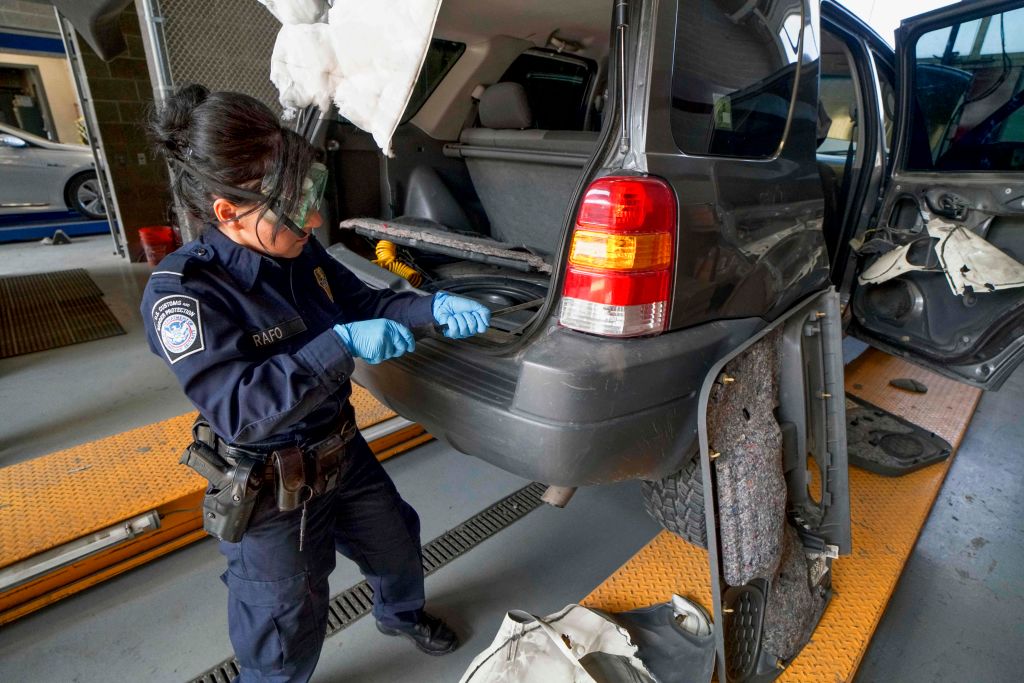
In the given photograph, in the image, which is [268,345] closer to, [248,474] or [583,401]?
[248,474]

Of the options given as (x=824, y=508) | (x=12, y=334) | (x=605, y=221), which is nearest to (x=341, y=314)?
(x=605, y=221)

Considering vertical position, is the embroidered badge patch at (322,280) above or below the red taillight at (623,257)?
below

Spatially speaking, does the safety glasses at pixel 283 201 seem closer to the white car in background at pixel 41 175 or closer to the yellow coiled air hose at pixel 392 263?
the yellow coiled air hose at pixel 392 263

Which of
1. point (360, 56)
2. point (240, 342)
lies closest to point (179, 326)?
point (240, 342)

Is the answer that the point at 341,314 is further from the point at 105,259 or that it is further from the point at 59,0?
the point at 105,259

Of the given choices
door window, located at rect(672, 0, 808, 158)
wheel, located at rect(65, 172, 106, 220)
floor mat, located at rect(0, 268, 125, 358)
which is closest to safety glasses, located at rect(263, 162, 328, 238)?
door window, located at rect(672, 0, 808, 158)

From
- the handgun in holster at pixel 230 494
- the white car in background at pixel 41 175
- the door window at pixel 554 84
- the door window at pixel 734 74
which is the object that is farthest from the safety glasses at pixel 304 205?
the white car in background at pixel 41 175

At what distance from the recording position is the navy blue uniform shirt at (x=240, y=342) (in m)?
0.98

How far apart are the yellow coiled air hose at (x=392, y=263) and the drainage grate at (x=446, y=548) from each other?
3.27 ft

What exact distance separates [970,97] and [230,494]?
9.84 feet

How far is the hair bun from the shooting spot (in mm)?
1010

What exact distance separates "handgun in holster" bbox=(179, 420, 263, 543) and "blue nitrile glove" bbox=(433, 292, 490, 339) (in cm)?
52

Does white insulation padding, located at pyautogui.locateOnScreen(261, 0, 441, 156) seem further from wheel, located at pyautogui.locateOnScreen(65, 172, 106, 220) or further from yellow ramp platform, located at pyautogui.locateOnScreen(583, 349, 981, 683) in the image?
wheel, located at pyautogui.locateOnScreen(65, 172, 106, 220)

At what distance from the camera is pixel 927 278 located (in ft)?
7.79
